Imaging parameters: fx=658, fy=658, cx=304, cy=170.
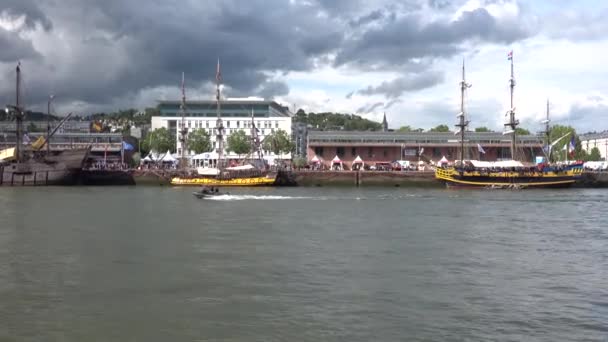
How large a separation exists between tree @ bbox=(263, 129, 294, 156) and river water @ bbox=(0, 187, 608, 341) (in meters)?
83.1

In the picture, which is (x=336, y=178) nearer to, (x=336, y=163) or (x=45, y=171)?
→ (x=336, y=163)

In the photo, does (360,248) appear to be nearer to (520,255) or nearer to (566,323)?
(520,255)

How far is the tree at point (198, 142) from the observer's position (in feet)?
428

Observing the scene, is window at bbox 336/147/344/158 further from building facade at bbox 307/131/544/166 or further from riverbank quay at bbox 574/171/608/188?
riverbank quay at bbox 574/171/608/188

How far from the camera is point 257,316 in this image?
19.0 m

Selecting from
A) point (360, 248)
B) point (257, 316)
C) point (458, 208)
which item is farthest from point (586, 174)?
point (257, 316)

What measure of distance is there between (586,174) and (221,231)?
2891 inches

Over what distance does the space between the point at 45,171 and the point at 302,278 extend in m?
78.6

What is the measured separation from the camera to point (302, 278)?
2428cm

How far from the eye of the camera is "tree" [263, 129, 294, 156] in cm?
12938

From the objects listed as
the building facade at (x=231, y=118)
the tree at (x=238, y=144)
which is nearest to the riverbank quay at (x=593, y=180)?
the tree at (x=238, y=144)

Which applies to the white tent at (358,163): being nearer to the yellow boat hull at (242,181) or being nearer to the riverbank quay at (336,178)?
the riverbank quay at (336,178)

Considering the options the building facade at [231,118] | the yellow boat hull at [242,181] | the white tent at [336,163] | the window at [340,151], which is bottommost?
the yellow boat hull at [242,181]

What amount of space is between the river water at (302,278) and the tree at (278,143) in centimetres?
8315
